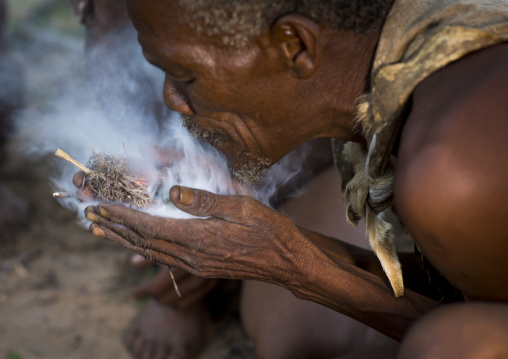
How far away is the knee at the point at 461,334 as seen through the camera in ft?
4.37

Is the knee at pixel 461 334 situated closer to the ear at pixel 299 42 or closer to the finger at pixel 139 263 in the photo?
the ear at pixel 299 42

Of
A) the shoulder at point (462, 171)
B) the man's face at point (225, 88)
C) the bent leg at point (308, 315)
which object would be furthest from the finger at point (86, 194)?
the bent leg at point (308, 315)

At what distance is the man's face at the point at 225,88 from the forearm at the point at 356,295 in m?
0.44

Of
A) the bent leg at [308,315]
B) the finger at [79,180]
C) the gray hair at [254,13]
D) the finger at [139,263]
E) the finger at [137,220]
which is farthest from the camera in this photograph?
the finger at [139,263]

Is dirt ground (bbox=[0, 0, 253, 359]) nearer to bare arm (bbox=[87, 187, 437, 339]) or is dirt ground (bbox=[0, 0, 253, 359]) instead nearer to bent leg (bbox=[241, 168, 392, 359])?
bent leg (bbox=[241, 168, 392, 359])

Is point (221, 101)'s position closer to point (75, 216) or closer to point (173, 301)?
point (173, 301)

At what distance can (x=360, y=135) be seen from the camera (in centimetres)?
204

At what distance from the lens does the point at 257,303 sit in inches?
119

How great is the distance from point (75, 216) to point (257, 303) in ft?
5.93

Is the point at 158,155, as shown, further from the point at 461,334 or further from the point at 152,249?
the point at 461,334

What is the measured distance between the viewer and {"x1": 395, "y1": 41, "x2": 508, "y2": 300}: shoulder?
1.32m

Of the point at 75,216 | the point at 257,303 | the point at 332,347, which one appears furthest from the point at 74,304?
the point at 332,347

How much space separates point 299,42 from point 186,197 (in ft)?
1.97

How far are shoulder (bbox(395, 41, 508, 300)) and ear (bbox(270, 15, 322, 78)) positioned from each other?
0.41m
